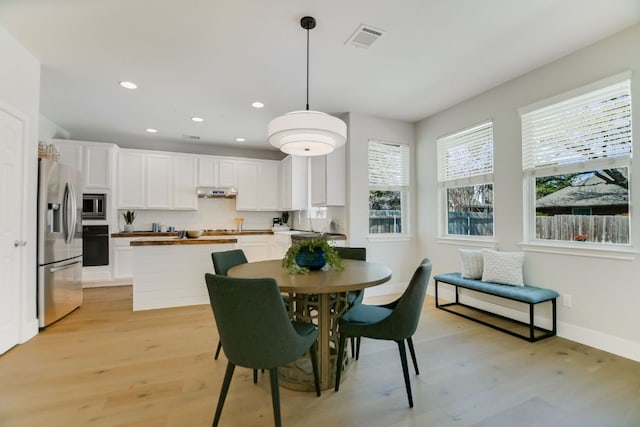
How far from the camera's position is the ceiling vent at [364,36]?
2479 millimetres

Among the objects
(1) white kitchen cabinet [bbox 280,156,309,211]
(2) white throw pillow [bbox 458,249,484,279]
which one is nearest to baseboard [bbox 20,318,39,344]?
(1) white kitchen cabinet [bbox 280,156,309,211]

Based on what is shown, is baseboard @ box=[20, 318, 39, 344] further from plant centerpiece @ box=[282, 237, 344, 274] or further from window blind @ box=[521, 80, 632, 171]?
window blind @ box=[521, 80, 632, 171]

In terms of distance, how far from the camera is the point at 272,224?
6797 millimetres

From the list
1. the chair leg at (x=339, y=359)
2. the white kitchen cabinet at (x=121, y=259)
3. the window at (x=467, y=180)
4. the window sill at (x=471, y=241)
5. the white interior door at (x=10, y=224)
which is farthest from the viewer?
the white kitchen cabinet at (x=121, y=259)

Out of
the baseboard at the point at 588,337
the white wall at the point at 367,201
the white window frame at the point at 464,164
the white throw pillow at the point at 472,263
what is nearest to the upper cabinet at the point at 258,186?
the white wall at the point at 367,201

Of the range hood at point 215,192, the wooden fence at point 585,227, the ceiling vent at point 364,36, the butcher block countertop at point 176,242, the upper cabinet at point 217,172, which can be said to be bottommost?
the butcher block countertop at point 176,242

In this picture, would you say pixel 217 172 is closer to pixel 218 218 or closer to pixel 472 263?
pixel 218 218

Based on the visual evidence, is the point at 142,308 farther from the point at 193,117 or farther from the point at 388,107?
the point at 388,107

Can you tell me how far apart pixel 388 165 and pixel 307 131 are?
9.03 ft

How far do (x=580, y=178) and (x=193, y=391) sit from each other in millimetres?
3774

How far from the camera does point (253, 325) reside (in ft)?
5.00

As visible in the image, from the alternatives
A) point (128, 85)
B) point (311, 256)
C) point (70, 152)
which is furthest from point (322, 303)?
point (70, 152)

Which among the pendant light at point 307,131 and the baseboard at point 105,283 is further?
the baseboard at point 105,283

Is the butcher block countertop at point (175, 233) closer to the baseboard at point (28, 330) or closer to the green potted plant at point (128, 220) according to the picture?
the green potted plant at point (128, 220)
